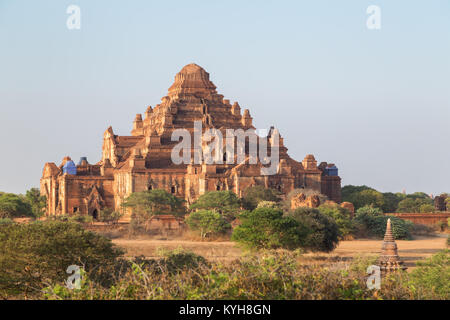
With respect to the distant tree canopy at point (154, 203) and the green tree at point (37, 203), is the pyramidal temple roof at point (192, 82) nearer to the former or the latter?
the green tree at point (37, 203)

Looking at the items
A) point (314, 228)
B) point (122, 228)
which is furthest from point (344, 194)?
point (314, 228)

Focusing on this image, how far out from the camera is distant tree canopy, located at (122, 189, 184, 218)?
69.3m

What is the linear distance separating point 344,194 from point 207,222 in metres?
36.3

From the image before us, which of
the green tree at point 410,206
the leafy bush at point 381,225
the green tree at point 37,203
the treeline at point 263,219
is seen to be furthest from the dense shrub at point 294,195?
the green tree at point 37,203

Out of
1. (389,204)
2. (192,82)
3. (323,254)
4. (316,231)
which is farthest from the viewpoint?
(389,204)

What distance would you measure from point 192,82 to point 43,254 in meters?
59.7

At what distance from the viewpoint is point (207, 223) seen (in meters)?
60.1

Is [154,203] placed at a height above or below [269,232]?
above

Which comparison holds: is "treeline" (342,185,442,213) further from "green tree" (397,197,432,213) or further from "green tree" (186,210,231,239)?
"green tree" (186,210,231,239)

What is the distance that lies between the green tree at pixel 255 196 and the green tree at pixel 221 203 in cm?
95

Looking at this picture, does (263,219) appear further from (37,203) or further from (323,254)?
(37,203)

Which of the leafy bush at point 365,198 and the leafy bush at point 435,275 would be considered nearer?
the leafy bush at point 435,275

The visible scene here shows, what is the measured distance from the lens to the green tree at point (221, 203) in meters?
66.9

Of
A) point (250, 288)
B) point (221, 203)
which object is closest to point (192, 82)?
point (221, 203)
